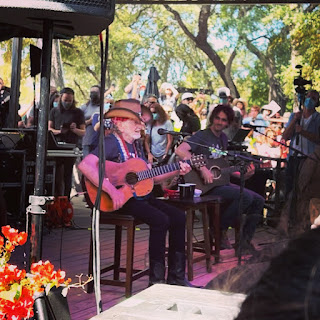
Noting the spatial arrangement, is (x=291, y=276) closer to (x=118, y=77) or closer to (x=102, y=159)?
(x=102, y=159)

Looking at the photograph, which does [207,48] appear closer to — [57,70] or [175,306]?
[57,70]

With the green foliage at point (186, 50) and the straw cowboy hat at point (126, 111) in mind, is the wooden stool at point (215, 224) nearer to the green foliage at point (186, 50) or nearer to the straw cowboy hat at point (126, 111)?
Answer: the straw cowboy hat at point (126, 111)

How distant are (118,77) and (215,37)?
4251 millimetres

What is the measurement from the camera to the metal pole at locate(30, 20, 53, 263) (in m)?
2.63

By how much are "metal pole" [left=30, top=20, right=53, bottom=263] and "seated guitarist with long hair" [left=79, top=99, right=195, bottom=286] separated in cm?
214

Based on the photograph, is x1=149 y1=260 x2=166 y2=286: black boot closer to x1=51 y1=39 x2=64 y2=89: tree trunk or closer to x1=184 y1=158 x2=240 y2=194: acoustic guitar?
x1=184 y1=158 x2=240 y2=194: acoustic guitar

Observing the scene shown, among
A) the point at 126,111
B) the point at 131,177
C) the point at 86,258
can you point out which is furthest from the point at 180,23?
the point at 131,177

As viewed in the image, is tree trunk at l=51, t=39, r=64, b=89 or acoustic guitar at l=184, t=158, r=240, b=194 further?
tree trunk at l=51, t=39, r=64, b=89

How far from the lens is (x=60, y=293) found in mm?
2713

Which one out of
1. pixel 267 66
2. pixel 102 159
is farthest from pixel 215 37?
pixel 102 159

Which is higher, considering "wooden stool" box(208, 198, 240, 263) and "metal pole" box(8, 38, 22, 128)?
"metal pole" box(8, 38, 22, 128)

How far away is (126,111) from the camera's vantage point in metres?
5.32

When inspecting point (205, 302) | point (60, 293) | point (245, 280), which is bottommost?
point (60, 293)

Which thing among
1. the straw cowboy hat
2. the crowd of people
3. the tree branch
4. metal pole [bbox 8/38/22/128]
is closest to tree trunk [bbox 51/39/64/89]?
the crowd of people
